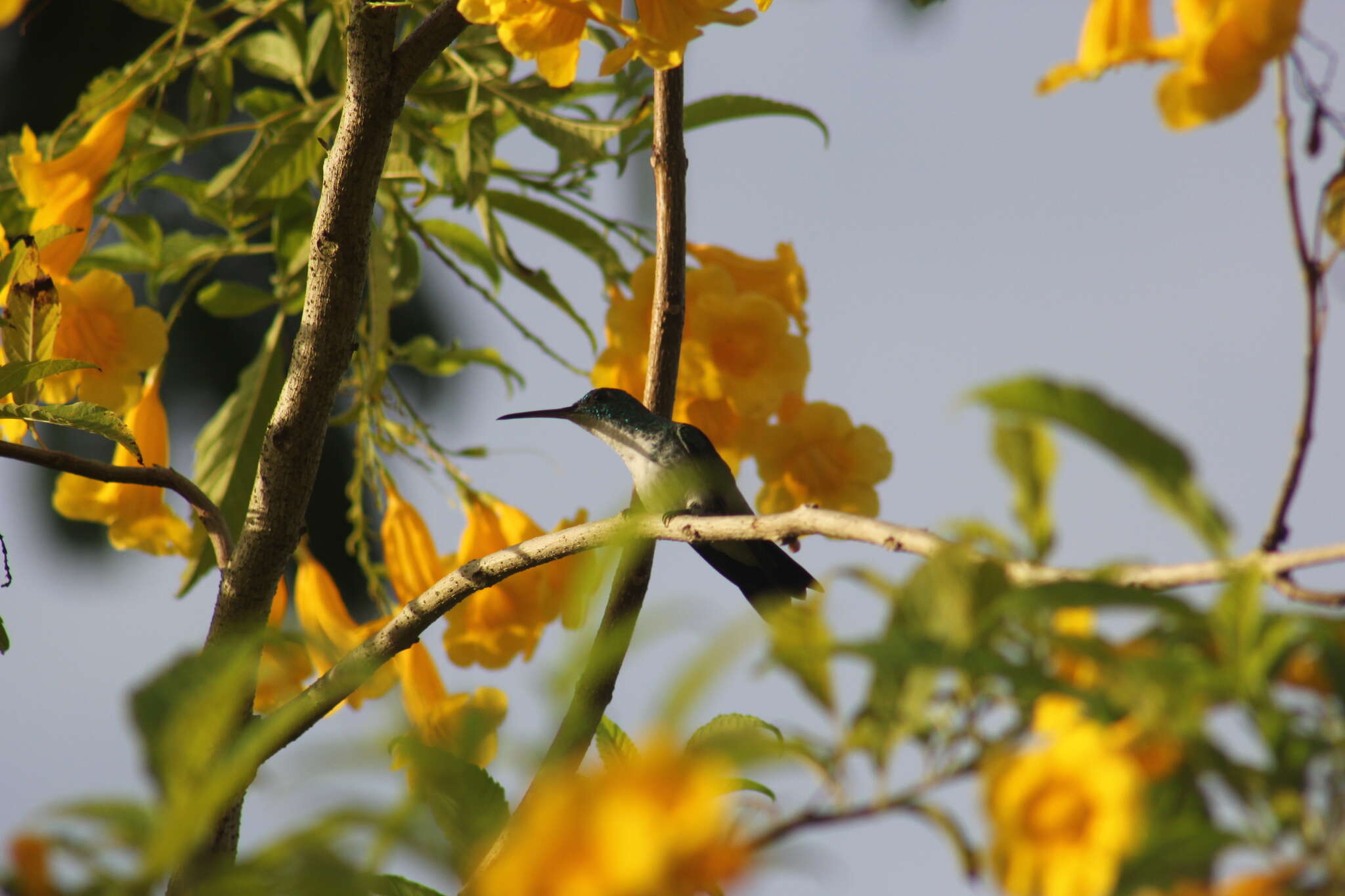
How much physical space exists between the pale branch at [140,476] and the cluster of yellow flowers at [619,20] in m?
0.83

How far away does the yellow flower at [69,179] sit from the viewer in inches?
82.0

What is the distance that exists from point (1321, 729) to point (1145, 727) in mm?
111

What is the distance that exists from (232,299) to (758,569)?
55.5 inches

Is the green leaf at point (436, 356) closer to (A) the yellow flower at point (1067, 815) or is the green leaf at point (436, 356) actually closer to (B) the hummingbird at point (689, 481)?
(B) the hummingbird at point (689, 481)

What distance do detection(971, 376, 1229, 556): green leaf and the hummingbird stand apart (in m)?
2.02

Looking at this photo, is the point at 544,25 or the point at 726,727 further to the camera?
the point at 544,25

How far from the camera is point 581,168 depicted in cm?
270

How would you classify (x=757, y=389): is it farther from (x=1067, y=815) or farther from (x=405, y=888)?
(x=1067, y=815)

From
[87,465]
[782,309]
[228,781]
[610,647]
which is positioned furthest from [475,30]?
[228,781]

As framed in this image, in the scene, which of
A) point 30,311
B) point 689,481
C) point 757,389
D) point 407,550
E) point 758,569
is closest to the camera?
point 30,311

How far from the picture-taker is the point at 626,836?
518 millimetres

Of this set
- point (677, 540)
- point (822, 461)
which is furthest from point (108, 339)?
point (822, 461)

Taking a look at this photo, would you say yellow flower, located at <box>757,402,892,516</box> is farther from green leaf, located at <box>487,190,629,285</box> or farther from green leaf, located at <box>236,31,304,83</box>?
green leaf, located at <box>236,31,304,83</box>

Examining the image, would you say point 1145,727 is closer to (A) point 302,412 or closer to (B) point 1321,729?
(B) point 1321,729
